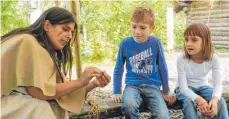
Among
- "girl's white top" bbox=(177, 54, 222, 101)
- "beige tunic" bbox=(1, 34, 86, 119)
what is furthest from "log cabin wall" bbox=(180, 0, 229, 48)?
"beige tunic" bbox=(1, 34, 86, 119)

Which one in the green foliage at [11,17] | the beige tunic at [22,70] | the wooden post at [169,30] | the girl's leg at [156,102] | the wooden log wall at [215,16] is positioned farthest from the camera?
the wooden log wall at [215,16]

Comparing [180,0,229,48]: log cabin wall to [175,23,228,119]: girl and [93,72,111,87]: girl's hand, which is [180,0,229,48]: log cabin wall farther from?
[93,72,111,87]: girl's hand

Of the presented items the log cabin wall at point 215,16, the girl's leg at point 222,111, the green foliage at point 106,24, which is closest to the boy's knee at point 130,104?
the girl's leg at point 222,111

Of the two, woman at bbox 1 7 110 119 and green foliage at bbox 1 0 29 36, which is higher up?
green foliage at bbox 1 0 29 36

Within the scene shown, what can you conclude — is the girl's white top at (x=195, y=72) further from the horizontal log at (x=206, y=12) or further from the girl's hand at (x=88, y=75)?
the horizontal log at (x=206, y=12)

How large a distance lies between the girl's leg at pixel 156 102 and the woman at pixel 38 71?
0.56 m

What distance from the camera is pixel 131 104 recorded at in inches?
80.7

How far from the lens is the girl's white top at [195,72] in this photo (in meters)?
2.27

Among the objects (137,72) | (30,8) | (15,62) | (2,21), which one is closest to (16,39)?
(15,62)

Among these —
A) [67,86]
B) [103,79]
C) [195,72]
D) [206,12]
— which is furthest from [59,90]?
[206,12]

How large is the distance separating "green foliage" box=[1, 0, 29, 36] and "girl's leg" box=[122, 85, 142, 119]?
391 cm

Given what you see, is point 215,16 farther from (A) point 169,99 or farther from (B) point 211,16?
(A) point 169,99

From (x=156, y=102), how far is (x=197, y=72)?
438 millimetres

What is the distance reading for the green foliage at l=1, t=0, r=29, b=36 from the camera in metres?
5.51
